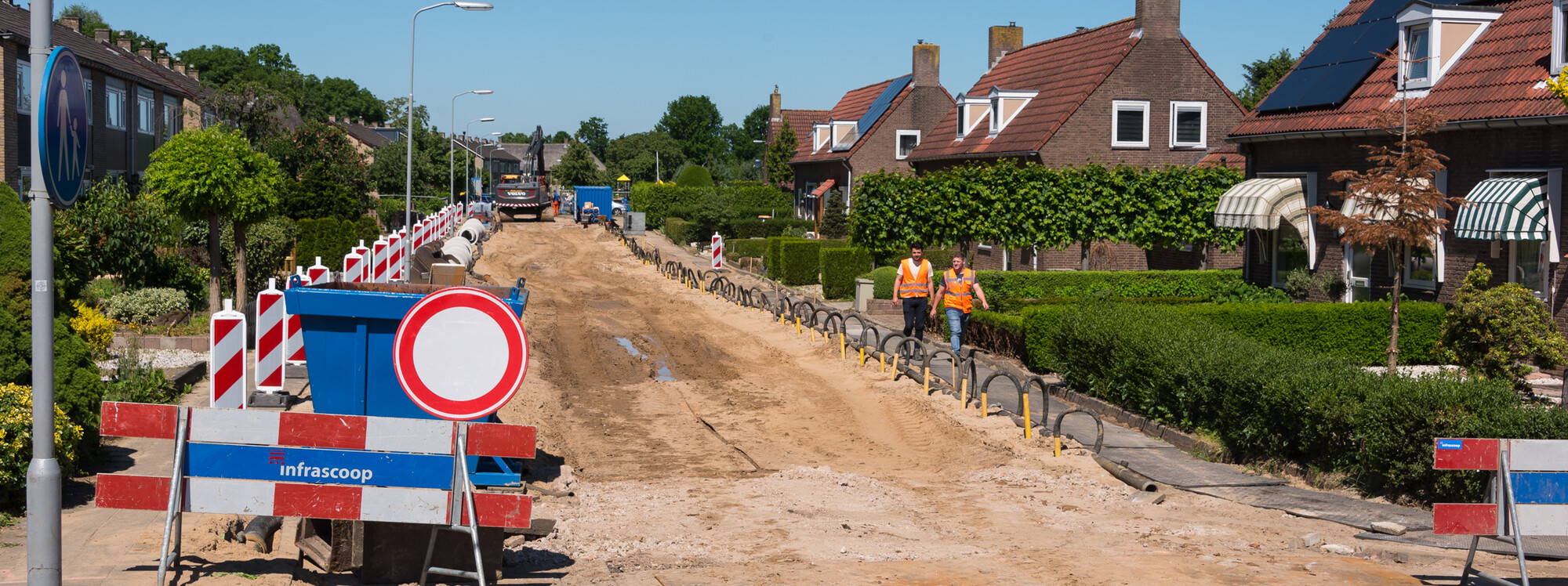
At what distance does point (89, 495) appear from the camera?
798cm

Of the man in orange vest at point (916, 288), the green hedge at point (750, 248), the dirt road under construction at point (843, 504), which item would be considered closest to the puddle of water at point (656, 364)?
the dirt road under construction at point (843, 504)

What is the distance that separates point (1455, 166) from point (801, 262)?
1517 centimetres

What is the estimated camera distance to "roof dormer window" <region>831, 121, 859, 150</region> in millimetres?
46219

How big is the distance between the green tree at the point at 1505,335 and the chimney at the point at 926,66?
31.7 meters

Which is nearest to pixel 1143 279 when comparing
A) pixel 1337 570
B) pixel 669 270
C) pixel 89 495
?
pixel 669 270

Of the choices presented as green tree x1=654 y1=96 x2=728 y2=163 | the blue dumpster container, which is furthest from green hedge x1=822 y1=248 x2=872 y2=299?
green tree x1=654 y1=96 x2=728 y2=163

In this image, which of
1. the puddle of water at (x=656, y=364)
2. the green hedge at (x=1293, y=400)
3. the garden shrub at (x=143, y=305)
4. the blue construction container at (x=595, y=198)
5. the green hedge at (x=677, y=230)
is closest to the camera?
the green hedge at (x=1293, y=400)

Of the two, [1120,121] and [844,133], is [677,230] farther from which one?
[1120,121]

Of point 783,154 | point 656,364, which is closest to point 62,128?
point 656,364

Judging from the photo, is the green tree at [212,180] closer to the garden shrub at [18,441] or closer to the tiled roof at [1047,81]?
the garden shrub at [18,441]

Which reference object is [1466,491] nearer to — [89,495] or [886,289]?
[89,495]

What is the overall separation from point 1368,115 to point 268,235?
1972 centimetres

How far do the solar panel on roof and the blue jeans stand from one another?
28.9 meters

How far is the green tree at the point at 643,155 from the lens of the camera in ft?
362
